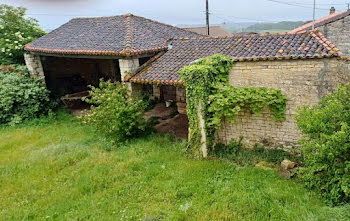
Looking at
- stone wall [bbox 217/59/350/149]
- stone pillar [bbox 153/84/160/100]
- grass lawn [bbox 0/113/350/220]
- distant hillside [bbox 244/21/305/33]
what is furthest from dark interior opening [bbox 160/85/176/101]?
distant hillside [bbox 244/21/305/33]

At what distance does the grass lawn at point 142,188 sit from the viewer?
5.25 meters

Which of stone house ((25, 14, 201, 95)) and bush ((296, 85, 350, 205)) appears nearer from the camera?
bush ((296, 85, 350, 205))

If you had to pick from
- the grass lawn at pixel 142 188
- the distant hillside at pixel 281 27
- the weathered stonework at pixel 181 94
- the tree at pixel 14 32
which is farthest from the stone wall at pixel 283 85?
the distant hillside at pixel 281 27

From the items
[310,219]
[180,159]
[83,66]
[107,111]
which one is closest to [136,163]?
[180,159]

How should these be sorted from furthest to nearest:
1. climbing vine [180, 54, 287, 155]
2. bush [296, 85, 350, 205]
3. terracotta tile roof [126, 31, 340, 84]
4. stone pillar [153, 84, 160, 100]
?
stone pillar [153, 84, 160, 100] → climbing vine [180, 54, 287, 155] → terracotta tile roof [126, 31, 340, 84] → bush [296, 85, 350, 205]

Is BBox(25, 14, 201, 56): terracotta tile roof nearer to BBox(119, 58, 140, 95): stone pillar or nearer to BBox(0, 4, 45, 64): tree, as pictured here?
BBox(119, 58, 140, 95): stone pillar

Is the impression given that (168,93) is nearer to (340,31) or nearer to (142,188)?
(142,188)

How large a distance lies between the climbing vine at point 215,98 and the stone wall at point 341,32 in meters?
9.61

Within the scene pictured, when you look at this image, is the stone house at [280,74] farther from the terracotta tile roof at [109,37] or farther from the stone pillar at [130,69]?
the terracotta tile roof at [109,37]

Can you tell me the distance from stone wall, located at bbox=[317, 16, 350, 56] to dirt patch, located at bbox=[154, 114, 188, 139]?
976 centimetres

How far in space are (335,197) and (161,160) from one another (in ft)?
14.0

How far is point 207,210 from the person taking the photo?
5.30 metres

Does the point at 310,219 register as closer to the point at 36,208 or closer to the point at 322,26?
the point at 36,208

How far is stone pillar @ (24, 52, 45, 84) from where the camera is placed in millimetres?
14172
